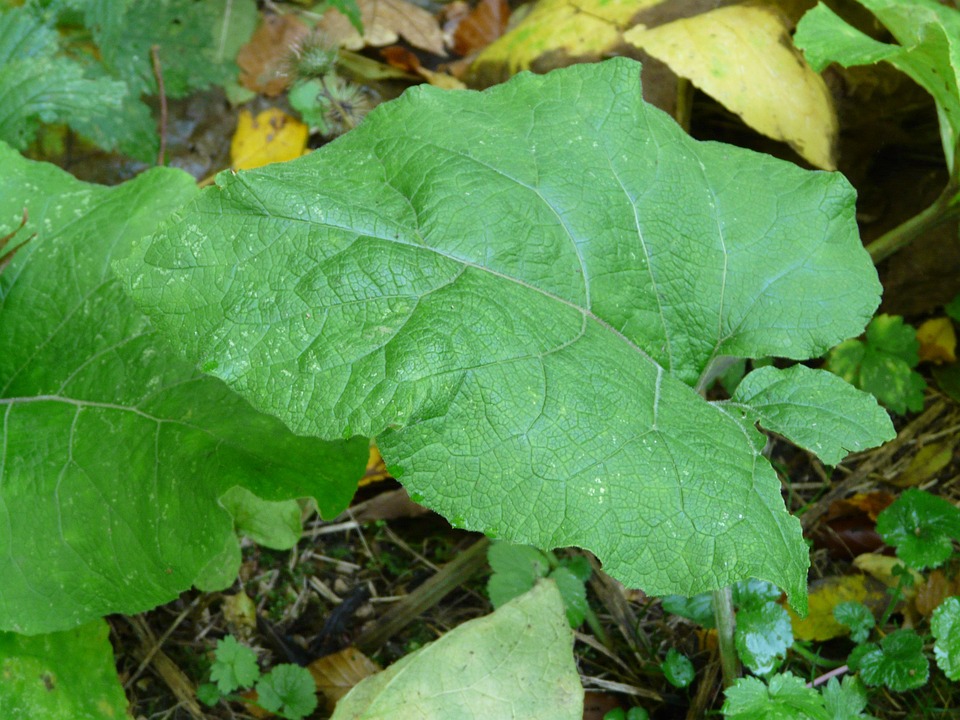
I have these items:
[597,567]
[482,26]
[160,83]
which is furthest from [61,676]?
[482,26]

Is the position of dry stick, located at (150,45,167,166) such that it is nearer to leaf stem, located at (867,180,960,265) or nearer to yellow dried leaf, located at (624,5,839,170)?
yellow dried leaf, located at (624,5,839,170)

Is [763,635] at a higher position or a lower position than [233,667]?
higher

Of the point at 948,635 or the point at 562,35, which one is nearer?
the point at 948,635

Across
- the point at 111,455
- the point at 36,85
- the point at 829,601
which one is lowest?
the point at 829,601

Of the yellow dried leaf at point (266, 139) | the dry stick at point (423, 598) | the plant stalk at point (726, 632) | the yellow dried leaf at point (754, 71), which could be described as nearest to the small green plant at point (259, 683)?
the dry stick at point (423, 598)

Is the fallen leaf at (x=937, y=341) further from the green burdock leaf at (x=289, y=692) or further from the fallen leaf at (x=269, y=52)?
the fallen leaf at (x=269, y=52)

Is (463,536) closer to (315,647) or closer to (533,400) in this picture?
(315,647)

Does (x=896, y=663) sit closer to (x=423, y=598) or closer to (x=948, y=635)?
(x=948, y=635)
